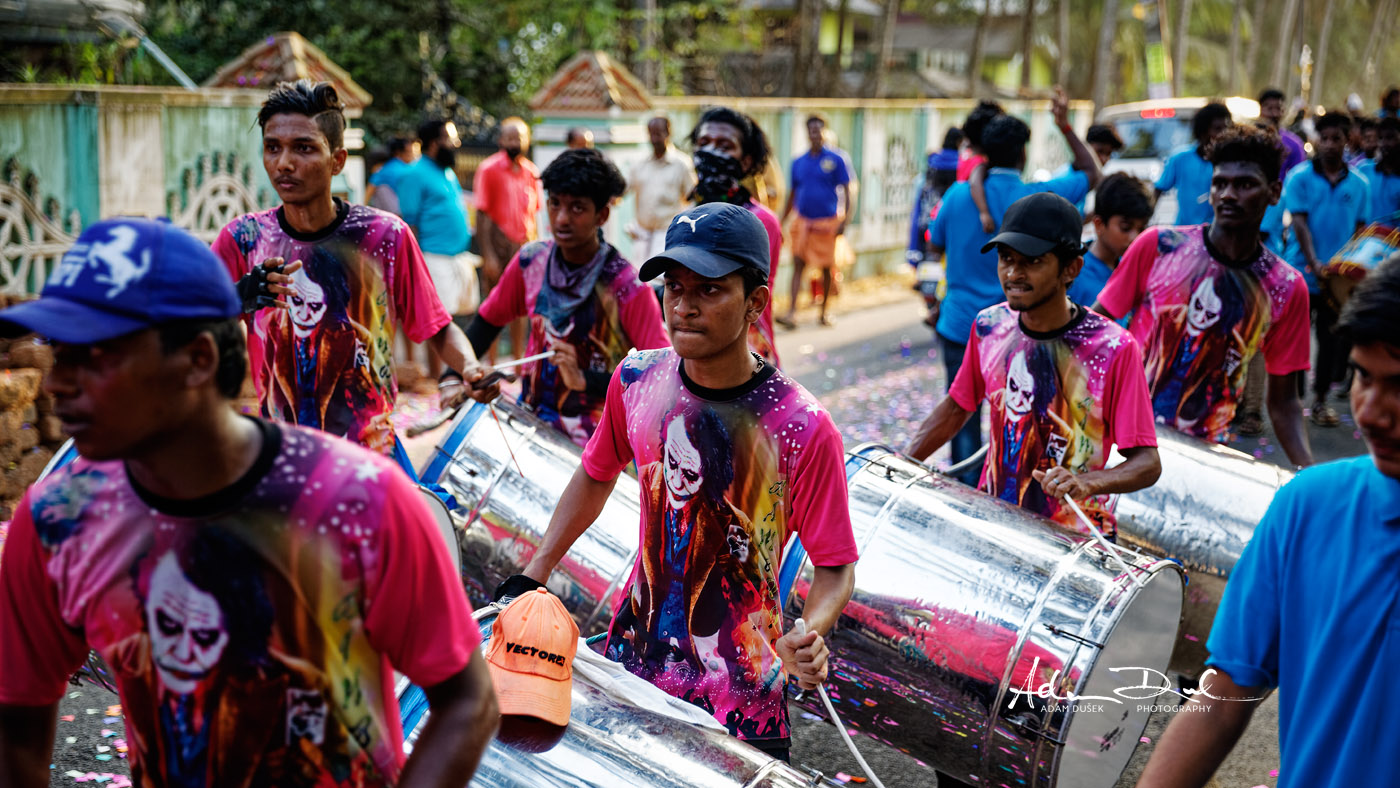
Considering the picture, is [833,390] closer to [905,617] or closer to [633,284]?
[633,284]

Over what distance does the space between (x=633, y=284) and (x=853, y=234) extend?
39.8 feet

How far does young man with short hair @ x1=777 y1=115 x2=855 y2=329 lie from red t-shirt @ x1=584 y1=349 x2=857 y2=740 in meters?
10.0

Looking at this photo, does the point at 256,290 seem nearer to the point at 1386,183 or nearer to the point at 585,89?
the point at 585,89

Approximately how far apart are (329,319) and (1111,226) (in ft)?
13.7

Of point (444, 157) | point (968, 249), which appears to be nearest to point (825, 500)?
point (968, 249)

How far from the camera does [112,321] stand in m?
1.61

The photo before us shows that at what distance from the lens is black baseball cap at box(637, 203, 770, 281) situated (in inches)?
107

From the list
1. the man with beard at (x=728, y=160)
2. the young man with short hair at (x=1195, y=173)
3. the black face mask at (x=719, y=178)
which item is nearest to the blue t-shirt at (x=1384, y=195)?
the young man with short hair at (x=1195, y=173)

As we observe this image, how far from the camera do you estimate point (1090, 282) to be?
658cm

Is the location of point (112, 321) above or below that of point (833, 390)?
above

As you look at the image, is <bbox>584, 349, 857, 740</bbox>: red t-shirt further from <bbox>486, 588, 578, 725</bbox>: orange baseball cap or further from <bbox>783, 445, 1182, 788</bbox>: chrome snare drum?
<bbox>783, 445, 1182, 788</bbox>: chrome snare drum

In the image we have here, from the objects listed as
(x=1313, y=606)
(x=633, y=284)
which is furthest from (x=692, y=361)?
(x=633, y=284)

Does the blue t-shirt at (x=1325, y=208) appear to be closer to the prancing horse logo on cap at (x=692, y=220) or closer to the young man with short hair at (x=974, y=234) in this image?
the young man with short hair at (x=974, y=234)

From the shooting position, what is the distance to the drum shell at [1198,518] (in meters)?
4.53
